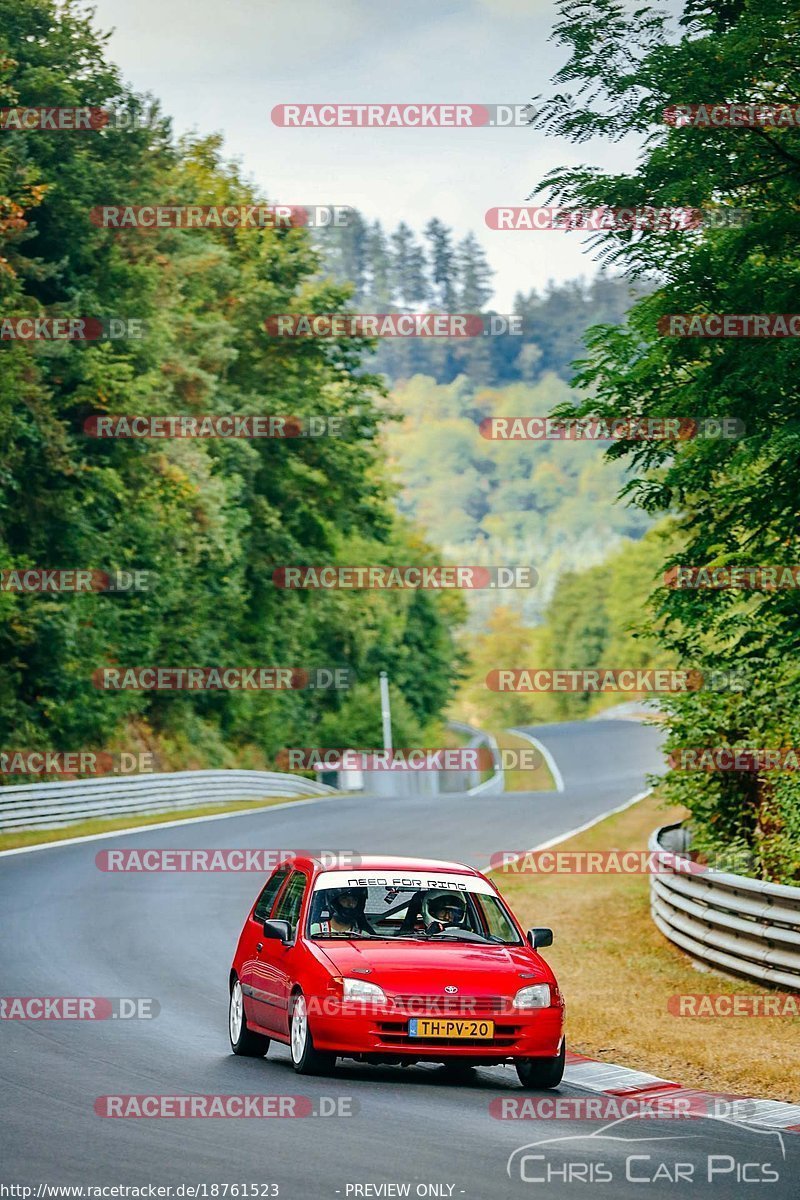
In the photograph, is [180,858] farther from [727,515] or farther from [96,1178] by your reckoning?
[96,1178]

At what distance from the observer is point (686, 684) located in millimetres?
21156

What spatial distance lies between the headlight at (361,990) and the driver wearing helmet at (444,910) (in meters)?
1.23

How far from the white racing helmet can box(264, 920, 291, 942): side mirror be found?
3.26 ft

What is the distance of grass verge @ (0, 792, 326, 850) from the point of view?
108 feet

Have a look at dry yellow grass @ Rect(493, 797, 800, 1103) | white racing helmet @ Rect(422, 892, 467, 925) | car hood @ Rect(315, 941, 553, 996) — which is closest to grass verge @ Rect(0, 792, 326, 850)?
dry yellow grass @ Rect(493, 797, 800, 1103)

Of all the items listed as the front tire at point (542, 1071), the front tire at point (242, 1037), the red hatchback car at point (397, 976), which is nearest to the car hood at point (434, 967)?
the red hatchback car at point (397, 976)

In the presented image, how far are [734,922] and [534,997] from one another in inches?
231

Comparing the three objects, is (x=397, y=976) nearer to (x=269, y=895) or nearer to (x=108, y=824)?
(x=269, y=895)

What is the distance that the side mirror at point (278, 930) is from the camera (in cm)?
1156

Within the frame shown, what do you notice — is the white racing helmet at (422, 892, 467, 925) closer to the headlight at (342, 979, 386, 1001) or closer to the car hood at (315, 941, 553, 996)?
the car hood at (315, 941, 553, 996)

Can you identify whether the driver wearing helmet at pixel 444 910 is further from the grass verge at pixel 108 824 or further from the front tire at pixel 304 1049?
the grass verge at pixel 108 824

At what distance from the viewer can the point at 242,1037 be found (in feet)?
40.3

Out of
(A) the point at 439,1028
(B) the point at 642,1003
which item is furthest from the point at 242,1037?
(B) the point at 642,1003

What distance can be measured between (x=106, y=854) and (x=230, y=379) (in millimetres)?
32499
